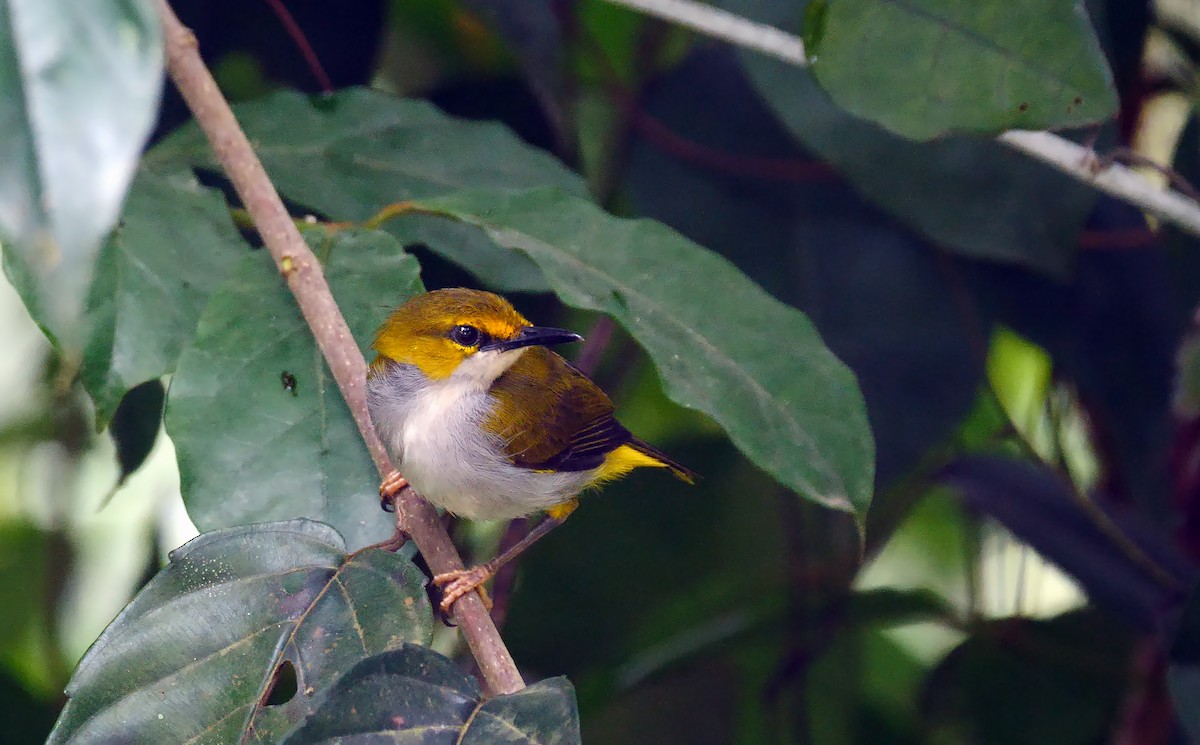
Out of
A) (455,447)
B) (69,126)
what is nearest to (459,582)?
(455,447)

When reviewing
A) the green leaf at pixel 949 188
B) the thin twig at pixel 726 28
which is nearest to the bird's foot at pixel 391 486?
the thin twig at pixel 726 28

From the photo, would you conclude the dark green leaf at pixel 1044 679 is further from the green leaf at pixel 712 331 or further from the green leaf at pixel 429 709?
the green leaf at pixel 429 709

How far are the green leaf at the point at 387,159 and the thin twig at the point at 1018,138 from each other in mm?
380

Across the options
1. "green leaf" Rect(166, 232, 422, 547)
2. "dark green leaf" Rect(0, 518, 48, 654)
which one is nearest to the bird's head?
"green leaf" Rect(166, 232, 422, 547)

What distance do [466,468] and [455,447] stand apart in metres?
0.05

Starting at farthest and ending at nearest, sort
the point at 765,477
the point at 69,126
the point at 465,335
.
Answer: the point at 765,477 < the point at 465,335 < the point at 69,126

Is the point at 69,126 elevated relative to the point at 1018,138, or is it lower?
elevated

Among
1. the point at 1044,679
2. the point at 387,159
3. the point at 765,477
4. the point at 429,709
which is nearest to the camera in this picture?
the point at 429,709

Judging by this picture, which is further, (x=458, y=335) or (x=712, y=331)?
(x=458, y=335)

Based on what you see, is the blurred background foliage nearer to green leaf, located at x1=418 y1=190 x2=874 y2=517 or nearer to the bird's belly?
the bird's belly

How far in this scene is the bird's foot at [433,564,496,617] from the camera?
1.66 m

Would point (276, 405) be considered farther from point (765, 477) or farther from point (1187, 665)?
point (765, 477)

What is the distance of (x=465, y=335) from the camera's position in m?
2.39

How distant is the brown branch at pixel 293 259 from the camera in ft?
5.49
